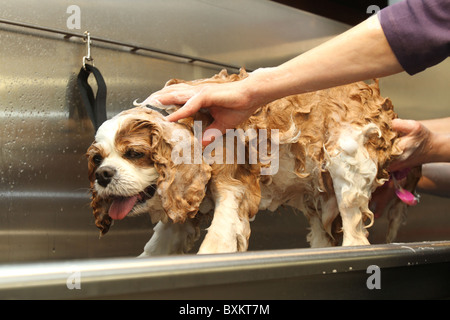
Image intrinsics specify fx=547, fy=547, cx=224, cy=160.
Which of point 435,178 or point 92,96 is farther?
point 435,178

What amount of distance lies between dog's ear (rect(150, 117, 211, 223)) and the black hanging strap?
1.30 feet

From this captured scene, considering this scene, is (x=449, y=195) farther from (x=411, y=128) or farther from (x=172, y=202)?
(x=172, y=202)

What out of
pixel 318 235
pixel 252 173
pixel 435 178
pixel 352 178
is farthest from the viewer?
pixel 435 178

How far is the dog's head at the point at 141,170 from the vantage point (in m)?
1.18

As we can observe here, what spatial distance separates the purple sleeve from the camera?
3.27 ft

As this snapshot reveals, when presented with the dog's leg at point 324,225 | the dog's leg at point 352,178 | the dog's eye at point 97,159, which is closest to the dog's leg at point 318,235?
the dog's leg at point 324,225

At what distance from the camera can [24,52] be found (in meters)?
1.52

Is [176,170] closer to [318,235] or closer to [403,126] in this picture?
[318,235]

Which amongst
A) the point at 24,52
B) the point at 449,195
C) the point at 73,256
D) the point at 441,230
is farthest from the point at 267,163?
the point at 441,230

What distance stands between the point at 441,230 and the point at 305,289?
1.80 m

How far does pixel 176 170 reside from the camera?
1205mm

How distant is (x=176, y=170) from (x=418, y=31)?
567 mm

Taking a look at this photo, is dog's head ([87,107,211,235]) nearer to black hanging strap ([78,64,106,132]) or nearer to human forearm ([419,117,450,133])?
black hanging strap ([78,64,106,132])

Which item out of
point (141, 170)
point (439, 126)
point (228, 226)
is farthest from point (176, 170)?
point (439, 126)
